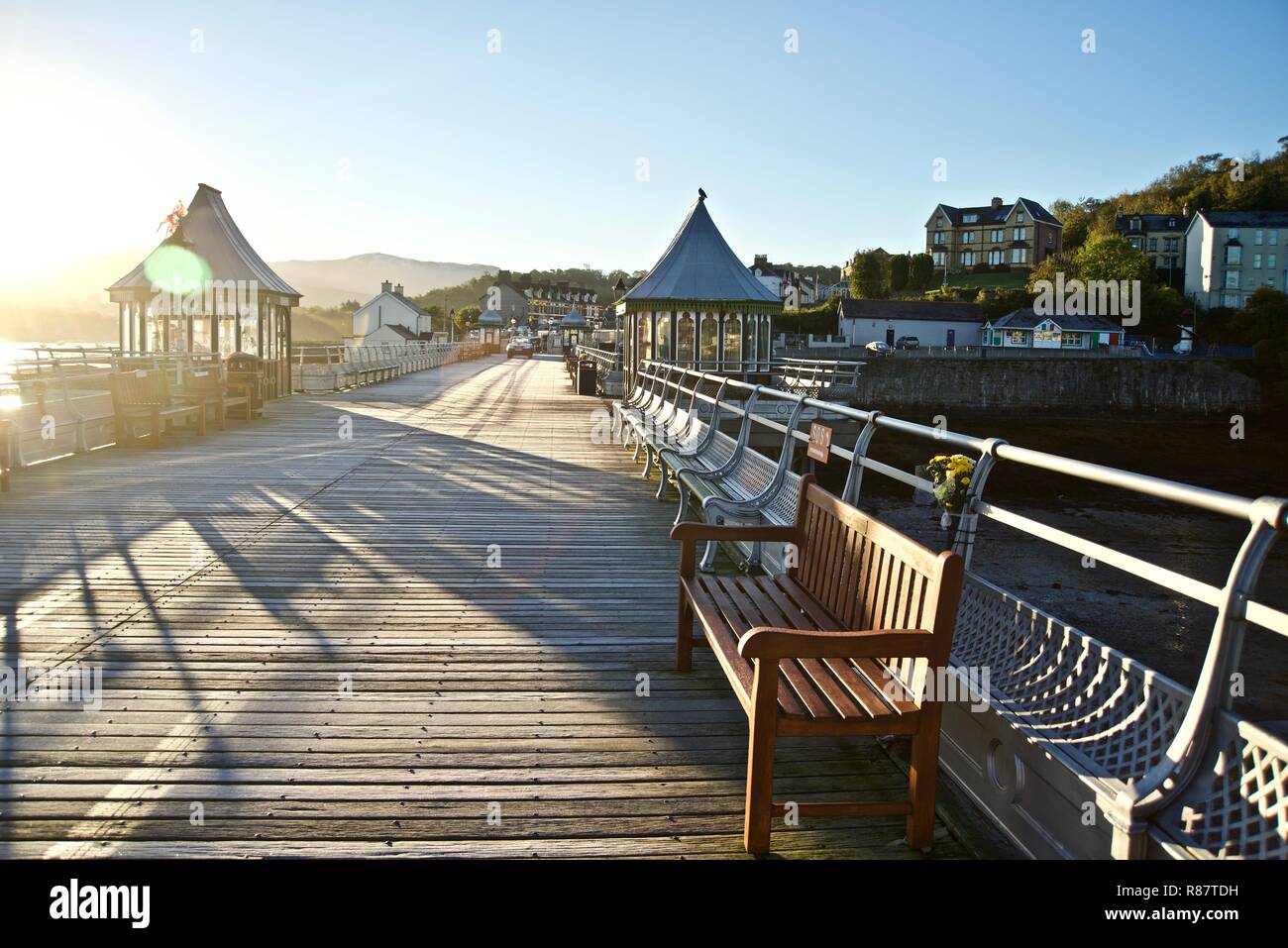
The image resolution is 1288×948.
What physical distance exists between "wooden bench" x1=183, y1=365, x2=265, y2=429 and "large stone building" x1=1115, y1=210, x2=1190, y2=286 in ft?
361

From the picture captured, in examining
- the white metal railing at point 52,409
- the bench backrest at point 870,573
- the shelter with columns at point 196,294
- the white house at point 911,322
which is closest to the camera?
the bench backrest at point 870,573

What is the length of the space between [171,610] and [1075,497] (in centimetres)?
3639

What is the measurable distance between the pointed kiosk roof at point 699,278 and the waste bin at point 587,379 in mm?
2218

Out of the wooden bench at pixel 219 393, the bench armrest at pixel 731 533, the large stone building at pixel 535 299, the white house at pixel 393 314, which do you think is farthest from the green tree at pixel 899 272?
the bench armrest at pixel 731 533

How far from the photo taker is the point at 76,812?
142 inches

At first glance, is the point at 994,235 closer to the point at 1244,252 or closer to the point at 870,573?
the point at 1244,252

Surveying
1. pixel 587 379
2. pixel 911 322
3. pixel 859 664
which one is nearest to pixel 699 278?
pixel 587 379

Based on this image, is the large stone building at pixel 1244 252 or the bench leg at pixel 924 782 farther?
the large stone building at pixel 1244 252

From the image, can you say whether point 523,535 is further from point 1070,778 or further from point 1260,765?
point 1260,765

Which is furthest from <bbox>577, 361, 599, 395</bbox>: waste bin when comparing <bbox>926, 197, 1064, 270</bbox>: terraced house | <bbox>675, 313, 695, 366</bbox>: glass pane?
<bbox>926, 197, 1064, 270</bbox>: terraced house

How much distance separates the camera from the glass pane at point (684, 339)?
30.7m

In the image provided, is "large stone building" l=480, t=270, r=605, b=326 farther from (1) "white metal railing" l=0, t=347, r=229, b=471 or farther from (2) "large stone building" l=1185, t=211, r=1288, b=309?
(1) "white metal railing" l=0, t=347, r=229, b=471

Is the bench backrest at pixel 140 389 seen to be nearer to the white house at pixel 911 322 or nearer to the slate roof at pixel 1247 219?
the white house at pixel 911 322
